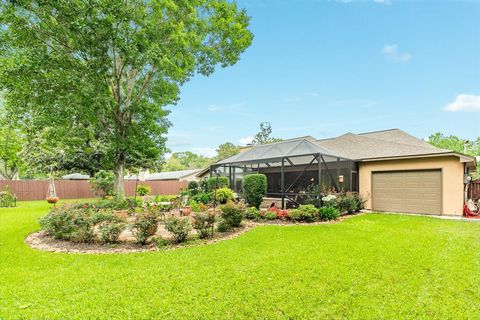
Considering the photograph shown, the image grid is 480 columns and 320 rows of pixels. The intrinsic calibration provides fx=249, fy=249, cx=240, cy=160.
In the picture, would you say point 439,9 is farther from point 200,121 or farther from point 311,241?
point 200,121

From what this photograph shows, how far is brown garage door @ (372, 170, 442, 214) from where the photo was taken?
1082 centimetres

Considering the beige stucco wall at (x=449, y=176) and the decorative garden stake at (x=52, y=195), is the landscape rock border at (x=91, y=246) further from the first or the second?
the beige stucco wall at (x=449, y=176)

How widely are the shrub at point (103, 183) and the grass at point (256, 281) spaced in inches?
453

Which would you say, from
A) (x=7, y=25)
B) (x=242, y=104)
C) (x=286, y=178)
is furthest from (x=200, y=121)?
(x=7, y=25)

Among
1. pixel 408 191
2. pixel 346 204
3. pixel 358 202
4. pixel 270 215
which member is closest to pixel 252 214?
pixel 270 215

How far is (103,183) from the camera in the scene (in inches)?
677

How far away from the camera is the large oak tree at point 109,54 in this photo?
9273 mm

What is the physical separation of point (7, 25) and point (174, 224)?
1092cm

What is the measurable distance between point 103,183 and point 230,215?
13.2m

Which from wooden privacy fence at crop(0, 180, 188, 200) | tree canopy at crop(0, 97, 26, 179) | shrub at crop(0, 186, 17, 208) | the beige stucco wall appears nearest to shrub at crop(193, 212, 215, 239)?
the beige stucco wall

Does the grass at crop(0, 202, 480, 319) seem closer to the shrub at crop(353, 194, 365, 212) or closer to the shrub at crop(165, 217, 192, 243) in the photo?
the shrub at crop(165, 217, 192, 243)

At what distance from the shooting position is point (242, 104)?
1902 cm

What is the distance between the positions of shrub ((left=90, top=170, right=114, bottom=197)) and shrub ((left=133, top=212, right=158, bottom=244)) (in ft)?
40.0

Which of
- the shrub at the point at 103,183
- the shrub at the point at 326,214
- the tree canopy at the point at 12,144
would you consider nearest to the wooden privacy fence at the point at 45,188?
the shrub at the point at 103,183
